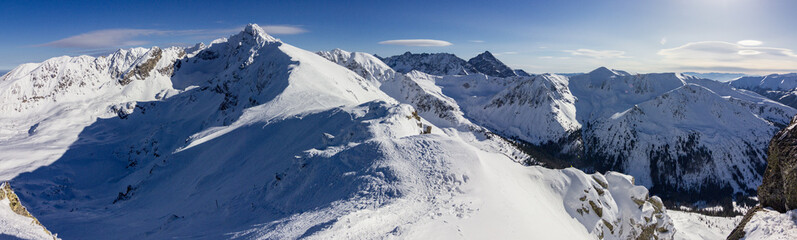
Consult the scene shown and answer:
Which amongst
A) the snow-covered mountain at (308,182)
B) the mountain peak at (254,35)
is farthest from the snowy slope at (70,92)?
the mountain peak at (254,35)

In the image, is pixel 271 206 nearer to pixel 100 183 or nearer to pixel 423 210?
pixel 423 210

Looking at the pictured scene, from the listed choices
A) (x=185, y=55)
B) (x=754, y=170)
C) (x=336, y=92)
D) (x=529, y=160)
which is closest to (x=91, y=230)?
(x=336, y=92)

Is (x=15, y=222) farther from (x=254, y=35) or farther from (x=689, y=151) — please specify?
(x=689, y=151)

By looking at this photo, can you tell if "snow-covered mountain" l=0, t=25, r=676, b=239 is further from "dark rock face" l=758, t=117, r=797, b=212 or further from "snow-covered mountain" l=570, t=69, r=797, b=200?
"snow-covered mountain" l=570, t=69, r=797, b=200

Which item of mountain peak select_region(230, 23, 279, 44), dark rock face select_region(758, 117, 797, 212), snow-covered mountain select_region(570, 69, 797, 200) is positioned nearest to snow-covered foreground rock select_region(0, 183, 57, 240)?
dark rock face select_region(758, 117, 797, 212)

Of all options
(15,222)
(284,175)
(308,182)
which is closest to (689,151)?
(308,182)

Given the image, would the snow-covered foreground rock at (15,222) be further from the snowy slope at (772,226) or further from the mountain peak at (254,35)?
the mountain peak at (254,35)

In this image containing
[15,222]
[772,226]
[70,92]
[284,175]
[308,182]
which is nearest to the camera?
[772,226]

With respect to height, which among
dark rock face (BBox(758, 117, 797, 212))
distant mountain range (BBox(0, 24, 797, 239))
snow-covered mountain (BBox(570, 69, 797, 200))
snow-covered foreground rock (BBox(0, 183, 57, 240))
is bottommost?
snow-covered mountain (BBox(570, 69, 797, 200))
